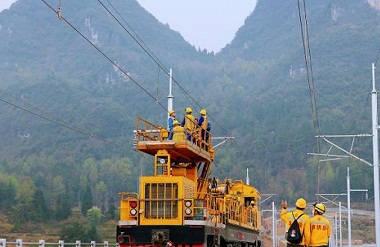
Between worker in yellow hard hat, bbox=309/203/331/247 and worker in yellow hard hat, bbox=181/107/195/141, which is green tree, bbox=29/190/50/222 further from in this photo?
worker in yellow hard hat, bbox=309/203/331/247

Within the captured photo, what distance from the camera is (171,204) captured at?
68.6ft

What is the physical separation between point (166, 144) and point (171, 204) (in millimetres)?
1859

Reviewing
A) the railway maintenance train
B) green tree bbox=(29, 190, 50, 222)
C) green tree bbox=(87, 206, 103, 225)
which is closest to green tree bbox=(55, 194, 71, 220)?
green tree bbox=(29, 190, 50, 222)

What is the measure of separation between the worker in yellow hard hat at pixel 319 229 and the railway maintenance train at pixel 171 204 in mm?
6521

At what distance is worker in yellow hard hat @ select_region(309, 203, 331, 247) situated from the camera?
45.5 ft

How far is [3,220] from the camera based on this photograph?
104188 millimetres

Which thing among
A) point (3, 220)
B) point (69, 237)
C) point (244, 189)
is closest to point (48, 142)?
point (3, 220)

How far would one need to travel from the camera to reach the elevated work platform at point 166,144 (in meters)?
21.3

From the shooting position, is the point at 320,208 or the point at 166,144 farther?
the point at 166,144

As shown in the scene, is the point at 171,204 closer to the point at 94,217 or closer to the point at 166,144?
the point at 166,144

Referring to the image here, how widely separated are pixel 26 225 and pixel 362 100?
122m

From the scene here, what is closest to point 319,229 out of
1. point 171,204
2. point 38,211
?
point 171,204

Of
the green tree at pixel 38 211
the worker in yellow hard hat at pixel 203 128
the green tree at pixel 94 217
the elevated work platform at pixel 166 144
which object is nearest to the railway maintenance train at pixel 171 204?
the elevated work platform at pixel 166 144

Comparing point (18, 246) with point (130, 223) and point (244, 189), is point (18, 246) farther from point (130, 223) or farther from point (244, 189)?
point (244, 189)
